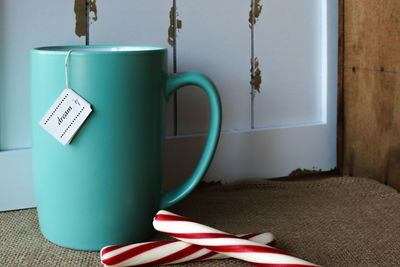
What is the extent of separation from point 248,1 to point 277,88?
0.18 metres

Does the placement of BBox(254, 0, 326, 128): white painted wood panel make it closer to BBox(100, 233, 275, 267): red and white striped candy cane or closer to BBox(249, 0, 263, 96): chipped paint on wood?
BBox(249, 0, 263, 96): chipped paint on wood

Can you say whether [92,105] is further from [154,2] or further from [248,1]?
[248,1]

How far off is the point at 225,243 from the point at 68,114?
0.81 feet

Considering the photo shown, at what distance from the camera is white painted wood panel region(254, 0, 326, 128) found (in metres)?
0.95

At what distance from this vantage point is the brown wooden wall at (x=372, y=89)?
2.86 ft

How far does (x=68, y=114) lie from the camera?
606mm

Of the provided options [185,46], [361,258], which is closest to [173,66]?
[185,46]

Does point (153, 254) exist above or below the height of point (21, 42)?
below

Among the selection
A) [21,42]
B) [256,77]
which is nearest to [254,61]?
[256,77]

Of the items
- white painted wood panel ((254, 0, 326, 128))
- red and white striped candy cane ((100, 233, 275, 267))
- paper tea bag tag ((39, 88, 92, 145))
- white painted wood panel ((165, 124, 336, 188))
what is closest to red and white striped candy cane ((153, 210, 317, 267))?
red and white striped candy cane ((100, 233, 275, 267))

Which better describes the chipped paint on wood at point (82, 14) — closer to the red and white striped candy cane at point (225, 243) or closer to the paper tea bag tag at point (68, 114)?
the paper tea bag tag at point (68, 114)

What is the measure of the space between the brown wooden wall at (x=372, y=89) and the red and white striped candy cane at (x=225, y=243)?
424mm

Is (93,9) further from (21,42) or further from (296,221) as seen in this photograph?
(296,221)

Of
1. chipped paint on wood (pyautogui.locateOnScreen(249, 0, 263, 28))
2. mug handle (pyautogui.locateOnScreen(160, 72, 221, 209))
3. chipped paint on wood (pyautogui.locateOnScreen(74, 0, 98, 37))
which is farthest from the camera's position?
chipped paint on wood (pyautogui.locateOnScreen(249, 0, 263, 28))
